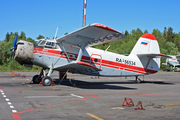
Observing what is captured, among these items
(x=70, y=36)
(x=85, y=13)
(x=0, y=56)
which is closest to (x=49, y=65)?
(x=70, y=36)

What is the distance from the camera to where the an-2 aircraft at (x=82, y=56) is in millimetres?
13700

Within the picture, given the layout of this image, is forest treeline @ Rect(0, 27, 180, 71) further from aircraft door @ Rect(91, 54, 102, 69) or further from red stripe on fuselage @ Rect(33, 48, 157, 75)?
aircraft door @ Rect(91, 54, 102, 69)

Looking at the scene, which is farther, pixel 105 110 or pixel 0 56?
pixel 0 56

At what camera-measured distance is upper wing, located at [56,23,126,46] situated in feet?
40.3

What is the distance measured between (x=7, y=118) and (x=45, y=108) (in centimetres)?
174

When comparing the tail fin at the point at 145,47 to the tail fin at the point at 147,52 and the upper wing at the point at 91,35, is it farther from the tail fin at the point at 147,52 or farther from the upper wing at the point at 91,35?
the upper wing at the point at 91,35

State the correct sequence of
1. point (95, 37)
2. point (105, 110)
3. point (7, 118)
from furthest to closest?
point (95, 37) < point (105, 110) < point (7, 118)

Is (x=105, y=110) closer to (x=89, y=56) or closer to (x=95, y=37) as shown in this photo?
(x=95, y=37)

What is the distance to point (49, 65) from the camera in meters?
15.7

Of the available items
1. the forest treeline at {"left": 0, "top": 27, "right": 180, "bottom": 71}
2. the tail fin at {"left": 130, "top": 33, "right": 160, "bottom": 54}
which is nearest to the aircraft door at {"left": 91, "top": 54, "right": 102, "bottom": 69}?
the tail fin at {"left": 130, "top": 33, "right": 160, "bottom": 54}

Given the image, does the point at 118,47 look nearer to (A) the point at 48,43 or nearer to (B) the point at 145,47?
(B) the point at 145,47

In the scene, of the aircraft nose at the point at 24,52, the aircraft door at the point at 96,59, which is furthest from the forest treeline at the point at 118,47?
the aircraft door at the point at 96,59

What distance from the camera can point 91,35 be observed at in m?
13.9

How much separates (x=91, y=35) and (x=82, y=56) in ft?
9.58
